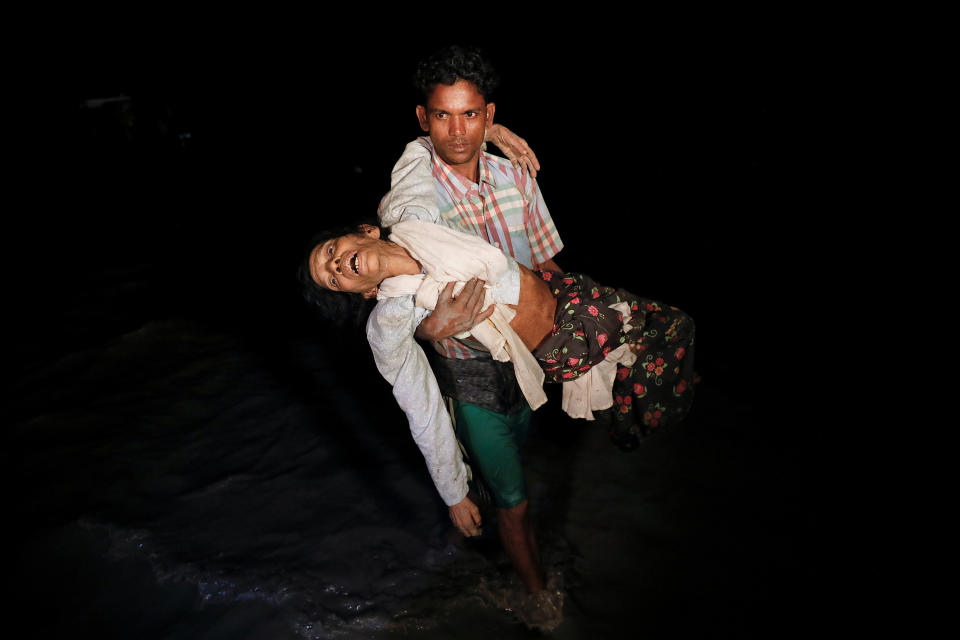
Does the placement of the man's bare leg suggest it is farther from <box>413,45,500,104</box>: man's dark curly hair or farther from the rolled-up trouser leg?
<box>413,45,500,104</box>: man's dark curly hair

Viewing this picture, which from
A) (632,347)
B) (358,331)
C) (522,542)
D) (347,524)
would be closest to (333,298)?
(358,331)

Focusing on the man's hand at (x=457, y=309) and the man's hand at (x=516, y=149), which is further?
the man's hand at (x=516, y=149)

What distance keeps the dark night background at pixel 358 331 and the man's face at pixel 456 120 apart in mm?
811

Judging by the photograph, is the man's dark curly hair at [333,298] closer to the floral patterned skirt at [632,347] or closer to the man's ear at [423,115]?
the man's ear at [423,115]

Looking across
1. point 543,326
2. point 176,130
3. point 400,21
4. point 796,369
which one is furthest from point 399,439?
point 176,130

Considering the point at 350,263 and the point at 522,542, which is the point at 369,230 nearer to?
the point at 350,263

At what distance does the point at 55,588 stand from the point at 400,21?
6650 mm

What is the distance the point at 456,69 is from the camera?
5.95 feet

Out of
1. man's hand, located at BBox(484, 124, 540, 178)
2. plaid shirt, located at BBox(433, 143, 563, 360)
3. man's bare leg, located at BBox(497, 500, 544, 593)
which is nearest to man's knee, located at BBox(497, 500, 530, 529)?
man's bare leg, located at BBox(497, 500, 544, 593)

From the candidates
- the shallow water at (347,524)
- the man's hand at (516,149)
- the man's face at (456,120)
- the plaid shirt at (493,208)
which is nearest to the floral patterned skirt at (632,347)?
the plaid shirt at (493,208)

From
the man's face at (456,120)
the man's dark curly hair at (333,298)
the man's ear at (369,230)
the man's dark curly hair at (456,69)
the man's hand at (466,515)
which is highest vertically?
the man's dark curly hair at (456,69)

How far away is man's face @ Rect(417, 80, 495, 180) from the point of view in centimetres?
186

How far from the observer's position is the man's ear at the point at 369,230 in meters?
1.77

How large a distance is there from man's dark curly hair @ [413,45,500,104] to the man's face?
21 mm
